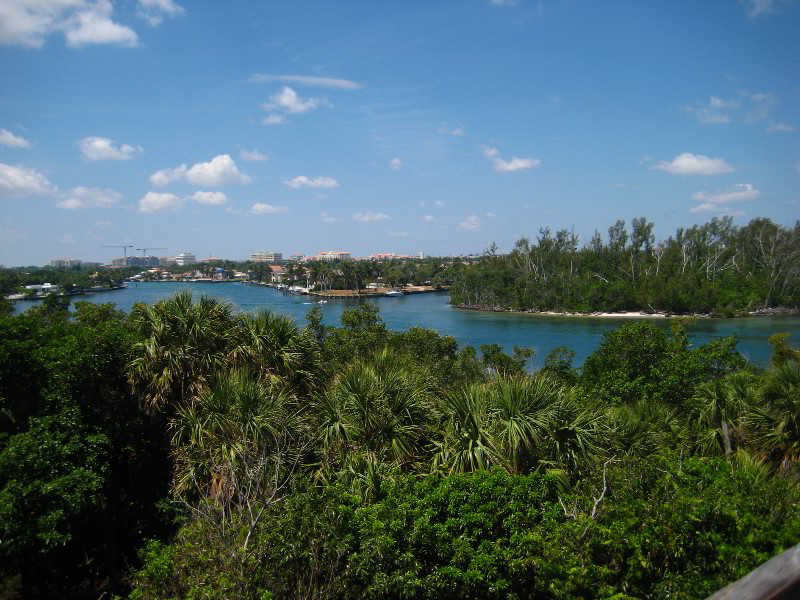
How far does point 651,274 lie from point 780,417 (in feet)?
272

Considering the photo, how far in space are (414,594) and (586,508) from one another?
78.5 inches

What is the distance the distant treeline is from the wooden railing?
77.4 meters

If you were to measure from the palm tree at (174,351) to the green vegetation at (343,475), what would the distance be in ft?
0.12

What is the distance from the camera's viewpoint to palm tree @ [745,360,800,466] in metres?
9.56

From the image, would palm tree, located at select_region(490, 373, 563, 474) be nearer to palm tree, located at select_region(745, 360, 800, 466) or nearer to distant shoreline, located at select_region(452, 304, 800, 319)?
palm tree, located at select_region(745, 360, 800, 466)

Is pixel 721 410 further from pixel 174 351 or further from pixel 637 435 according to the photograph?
pixel 174 351

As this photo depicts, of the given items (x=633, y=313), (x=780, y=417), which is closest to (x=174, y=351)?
(x=780, y=417)

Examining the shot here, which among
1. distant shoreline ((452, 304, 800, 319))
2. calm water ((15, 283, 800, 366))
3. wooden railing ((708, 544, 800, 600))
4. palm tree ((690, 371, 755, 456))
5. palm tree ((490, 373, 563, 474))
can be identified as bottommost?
calm water ((15, 283, 800, 366))

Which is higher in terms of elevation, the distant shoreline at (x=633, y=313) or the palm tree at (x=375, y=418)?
the palm tree at (x=375, y=418)

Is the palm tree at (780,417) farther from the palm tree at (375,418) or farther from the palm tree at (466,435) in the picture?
the palm tree at (375,418)

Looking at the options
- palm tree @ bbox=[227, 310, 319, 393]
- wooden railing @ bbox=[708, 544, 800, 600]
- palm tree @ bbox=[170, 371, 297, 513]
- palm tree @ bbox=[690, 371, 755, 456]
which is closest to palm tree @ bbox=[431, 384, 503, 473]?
palm tree @ bbox=[170, 371, 297, 513]

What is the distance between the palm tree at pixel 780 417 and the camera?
9562 mm

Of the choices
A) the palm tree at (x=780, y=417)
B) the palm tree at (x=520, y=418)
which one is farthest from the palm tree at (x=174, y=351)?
the palm tree at (x=780, y=417)

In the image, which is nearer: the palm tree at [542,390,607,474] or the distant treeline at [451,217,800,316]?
the palm tree at [542,390,607,474]
